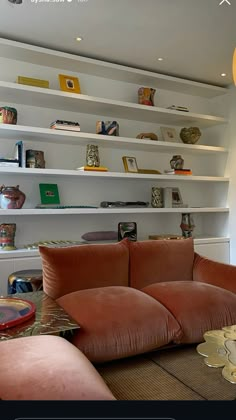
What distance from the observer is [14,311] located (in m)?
1.69

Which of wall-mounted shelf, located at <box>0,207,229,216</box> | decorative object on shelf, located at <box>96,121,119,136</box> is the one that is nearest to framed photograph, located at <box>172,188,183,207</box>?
wall-mounted shelf, located at <box>0,207,229,216</box>

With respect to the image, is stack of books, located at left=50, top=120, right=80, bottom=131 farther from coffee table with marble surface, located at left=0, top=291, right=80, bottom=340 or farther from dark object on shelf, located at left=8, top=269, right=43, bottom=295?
coffee table with marble surface, located at left=0, top=291, right=80, bottom=340

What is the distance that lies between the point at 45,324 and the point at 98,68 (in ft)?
8.98

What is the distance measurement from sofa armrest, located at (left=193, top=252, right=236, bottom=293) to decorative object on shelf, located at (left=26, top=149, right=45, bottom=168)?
1.68m

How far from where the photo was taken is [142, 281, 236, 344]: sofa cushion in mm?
1908

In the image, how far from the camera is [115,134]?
3.55 m

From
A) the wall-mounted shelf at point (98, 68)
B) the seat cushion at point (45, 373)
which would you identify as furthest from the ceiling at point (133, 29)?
the seat cushion at point (45, 373)

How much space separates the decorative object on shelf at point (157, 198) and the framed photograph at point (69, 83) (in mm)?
1370

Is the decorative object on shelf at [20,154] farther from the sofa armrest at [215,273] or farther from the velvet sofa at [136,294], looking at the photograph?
the sofa armrest at [215,273]

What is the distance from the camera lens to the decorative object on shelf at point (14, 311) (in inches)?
61.2

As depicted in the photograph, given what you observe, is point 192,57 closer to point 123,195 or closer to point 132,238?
point 123,195

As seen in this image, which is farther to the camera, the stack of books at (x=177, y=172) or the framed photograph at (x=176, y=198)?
the framed photograph at (x=176, y=198)
